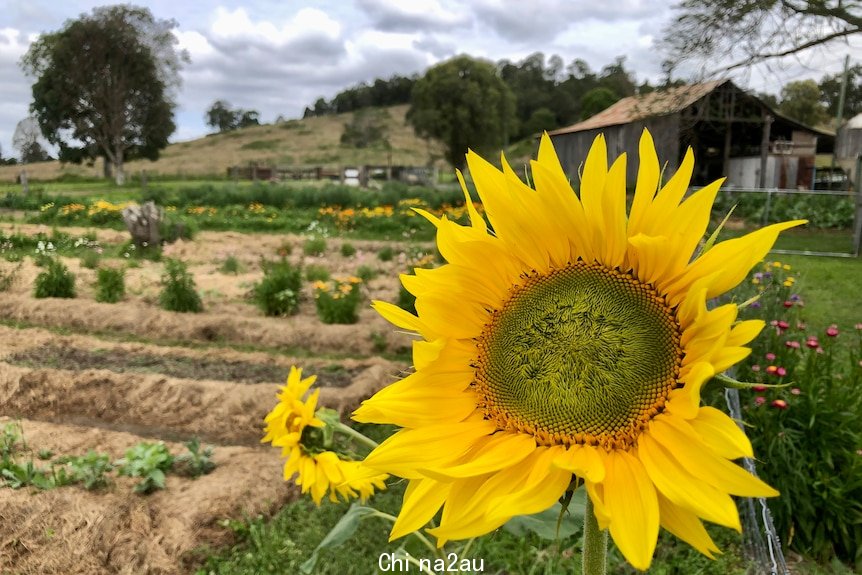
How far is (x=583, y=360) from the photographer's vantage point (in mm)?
618

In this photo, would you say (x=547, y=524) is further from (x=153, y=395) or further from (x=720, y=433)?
(x=153, y=395)

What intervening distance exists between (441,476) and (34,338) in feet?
22.7

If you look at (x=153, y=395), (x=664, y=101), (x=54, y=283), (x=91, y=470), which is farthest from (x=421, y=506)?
(x=664, y=101)

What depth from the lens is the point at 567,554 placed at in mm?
3125

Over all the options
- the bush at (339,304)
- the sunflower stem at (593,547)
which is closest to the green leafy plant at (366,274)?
the bush at (339,304)

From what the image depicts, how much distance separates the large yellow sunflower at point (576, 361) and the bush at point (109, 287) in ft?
26.9

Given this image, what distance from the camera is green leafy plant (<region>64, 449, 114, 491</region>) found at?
3.50m

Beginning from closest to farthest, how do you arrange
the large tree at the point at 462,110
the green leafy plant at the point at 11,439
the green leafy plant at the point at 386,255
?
1. the green leafy plant at the point at 11,439
2. the green leafy plant at the point at 386,255
3. the large tree at the point at 462,110

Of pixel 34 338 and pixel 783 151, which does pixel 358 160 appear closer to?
pixel 783 151

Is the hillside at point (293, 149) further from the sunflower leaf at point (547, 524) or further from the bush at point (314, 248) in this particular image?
the sunflower leaf at point (547, 524)

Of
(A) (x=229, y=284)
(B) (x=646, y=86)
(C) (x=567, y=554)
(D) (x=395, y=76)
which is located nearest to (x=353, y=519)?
(C) (x=567, y=554)

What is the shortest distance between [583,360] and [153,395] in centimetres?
492

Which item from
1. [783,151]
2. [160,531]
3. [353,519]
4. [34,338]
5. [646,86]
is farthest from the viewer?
[783,151]

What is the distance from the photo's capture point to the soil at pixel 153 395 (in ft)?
9.86
